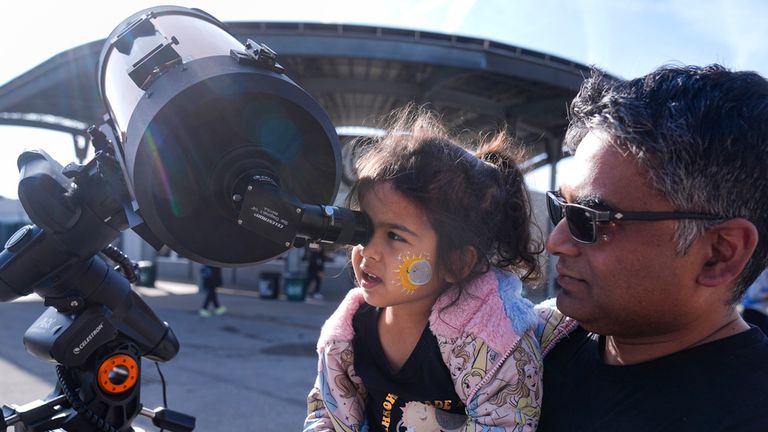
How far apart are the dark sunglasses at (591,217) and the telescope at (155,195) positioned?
468 millimetres

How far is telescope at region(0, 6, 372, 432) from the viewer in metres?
1.18

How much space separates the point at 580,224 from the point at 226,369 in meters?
5.68

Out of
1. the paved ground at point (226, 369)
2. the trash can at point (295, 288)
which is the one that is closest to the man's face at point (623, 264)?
the paved ground at point (226, 369)

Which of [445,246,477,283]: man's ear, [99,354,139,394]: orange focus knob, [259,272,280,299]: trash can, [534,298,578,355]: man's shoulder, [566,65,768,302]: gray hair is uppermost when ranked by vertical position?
[566,65,768,302]: gray hair

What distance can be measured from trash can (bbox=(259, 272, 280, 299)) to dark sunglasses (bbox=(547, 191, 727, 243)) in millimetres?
12786

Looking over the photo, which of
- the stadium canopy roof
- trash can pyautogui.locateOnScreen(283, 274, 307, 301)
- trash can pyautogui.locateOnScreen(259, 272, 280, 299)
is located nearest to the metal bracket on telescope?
the stadium canopy roof

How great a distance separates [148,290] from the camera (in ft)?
51.2

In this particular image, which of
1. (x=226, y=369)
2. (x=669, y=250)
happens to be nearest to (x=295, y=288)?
(x=226, y=369)

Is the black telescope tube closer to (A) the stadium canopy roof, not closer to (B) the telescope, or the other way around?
(B) the telescope

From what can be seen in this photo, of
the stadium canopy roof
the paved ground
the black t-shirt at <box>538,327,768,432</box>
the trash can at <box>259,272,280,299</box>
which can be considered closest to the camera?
the black t-shirt at <box>538,327,768,432</box>

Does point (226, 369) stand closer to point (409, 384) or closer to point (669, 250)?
point (409, 384)

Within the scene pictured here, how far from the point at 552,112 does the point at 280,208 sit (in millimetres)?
11943

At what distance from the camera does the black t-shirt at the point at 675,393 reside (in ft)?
3.82

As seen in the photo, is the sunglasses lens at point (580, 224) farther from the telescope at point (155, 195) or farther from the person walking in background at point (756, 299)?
the person walking in background at point (756, 299)
